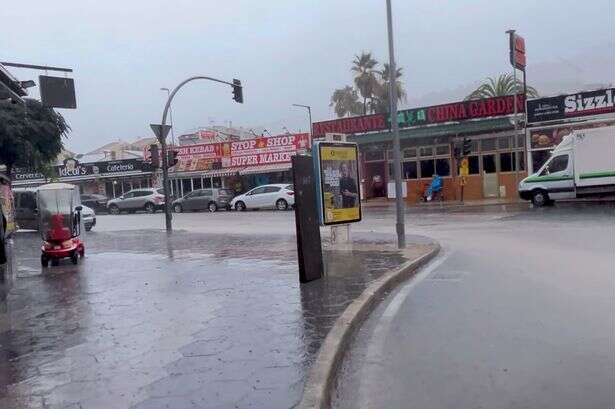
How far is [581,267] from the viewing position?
10.2 meters

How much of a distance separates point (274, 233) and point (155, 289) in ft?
32.3

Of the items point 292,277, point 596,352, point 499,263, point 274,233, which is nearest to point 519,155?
point 274,233

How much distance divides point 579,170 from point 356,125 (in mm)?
15143

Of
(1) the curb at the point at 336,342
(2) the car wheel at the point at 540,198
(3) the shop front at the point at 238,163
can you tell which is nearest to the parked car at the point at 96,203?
(3) the shop front at the point at 238,163

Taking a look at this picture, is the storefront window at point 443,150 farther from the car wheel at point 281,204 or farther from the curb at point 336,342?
the curb at point 336,342

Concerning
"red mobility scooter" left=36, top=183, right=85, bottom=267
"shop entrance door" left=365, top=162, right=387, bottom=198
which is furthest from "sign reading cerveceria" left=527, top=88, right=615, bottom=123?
"red mobility scooter" left=36, top=183, right=85, bottom=267

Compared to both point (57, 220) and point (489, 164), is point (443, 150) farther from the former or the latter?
point (57, 220)

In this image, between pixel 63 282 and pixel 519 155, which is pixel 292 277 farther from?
pixel 519 155

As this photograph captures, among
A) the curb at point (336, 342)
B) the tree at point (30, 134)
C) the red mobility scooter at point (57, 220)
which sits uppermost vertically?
the tree at point (30, 134)

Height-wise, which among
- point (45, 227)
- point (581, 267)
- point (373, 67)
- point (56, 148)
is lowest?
point (581, 267)

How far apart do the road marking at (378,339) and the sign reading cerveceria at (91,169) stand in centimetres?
4246

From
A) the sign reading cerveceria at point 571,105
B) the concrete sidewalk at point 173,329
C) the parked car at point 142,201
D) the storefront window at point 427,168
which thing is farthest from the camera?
the parked car at point 142,201

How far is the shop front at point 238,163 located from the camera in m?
41.2

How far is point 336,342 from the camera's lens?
5770mm
